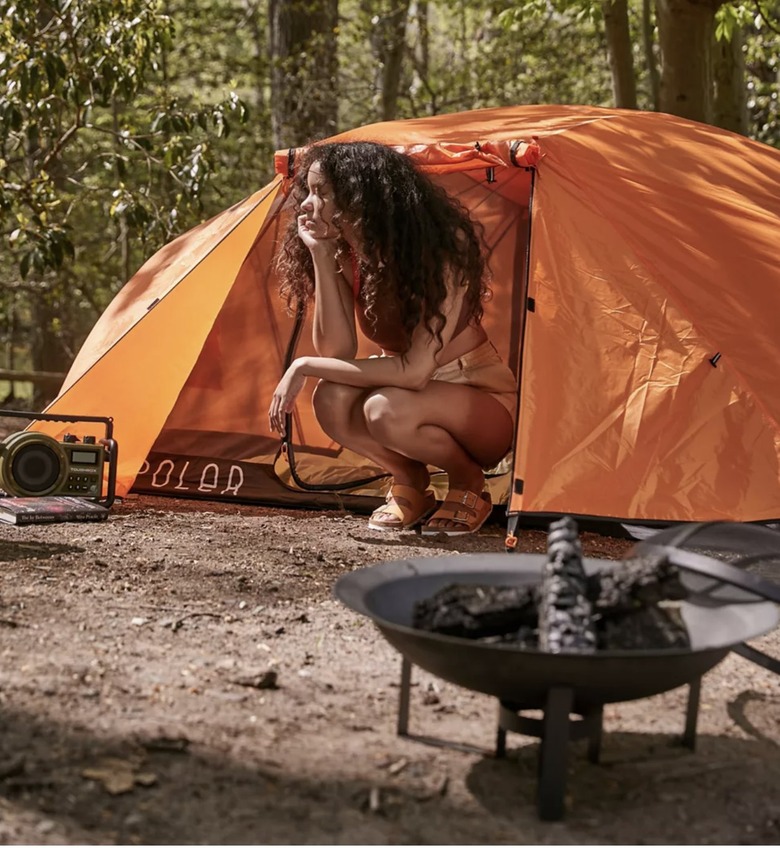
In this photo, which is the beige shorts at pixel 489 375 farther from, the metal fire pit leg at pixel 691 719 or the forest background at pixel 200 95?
the forest background at pixel 200 95

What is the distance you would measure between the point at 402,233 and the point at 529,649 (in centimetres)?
247

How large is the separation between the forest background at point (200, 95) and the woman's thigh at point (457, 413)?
9.18ft

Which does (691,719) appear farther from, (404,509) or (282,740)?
(404,509)

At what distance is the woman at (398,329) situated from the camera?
4.23 metres

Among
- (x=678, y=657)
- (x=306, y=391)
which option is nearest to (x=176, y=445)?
(x=306, y=391)

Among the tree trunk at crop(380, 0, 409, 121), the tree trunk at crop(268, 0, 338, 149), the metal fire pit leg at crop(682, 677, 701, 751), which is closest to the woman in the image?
the metal fire pit leg at crop(682, 677, 701, 751)

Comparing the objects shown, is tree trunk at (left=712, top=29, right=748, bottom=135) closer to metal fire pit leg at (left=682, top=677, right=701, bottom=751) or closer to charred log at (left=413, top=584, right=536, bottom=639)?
metal fire pit leg at (left=682, top=677, right=701, bottom=751)

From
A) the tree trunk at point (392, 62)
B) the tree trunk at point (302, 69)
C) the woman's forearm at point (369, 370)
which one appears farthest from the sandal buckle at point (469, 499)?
the tree trunk at point (392, 62)

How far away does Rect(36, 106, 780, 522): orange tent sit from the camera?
422 centimetres

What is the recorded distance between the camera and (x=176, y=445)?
548cm

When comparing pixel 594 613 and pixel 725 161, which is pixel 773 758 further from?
pixel 725 161

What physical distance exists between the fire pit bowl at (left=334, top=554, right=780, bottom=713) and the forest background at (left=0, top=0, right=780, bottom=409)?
14.6ft

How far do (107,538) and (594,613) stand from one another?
2.57m

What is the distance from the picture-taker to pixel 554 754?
2047 mm
